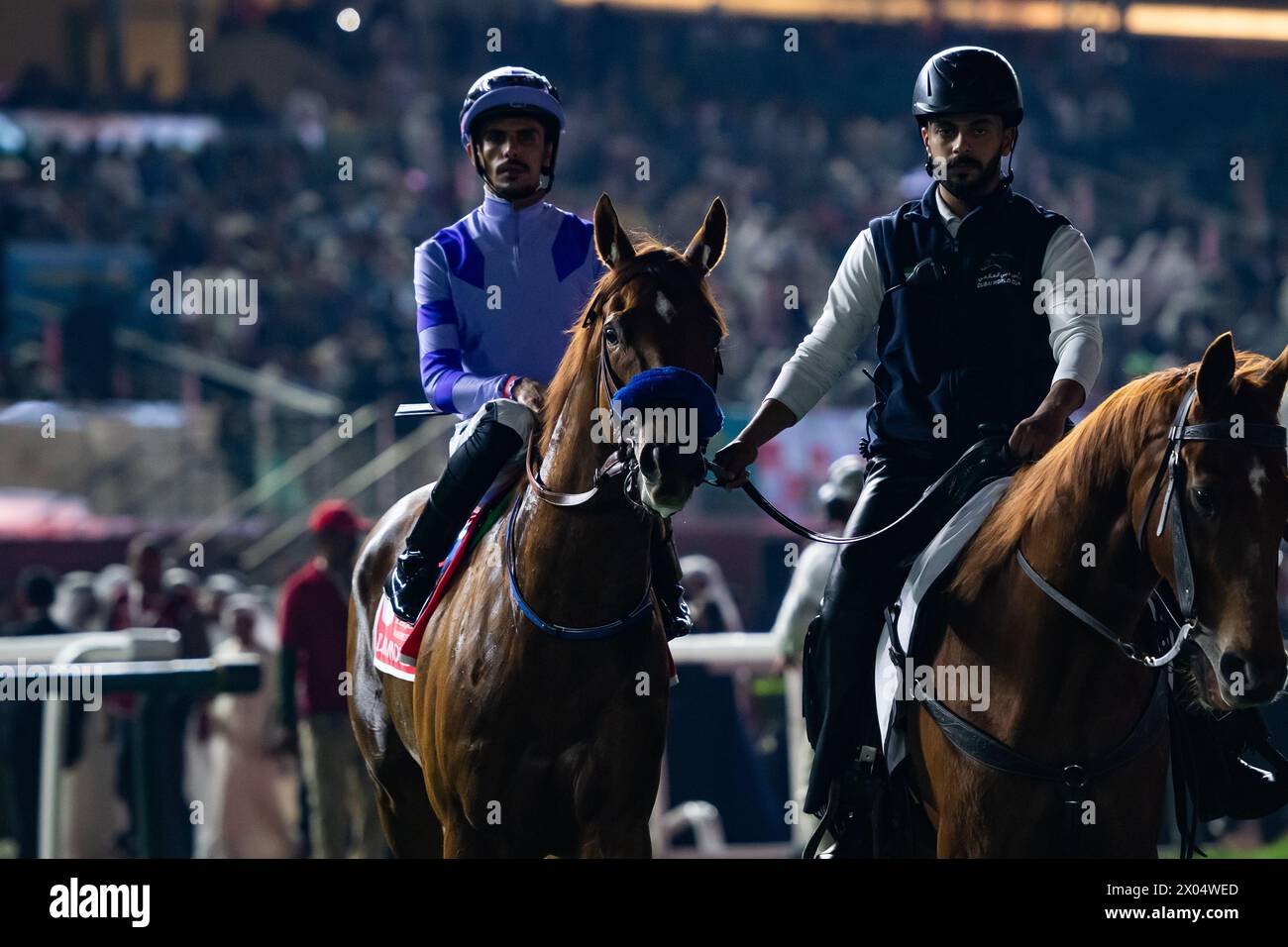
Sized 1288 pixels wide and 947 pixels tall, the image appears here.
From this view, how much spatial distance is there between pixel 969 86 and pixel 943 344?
0.61 m

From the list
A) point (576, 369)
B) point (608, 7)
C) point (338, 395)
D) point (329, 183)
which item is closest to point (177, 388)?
point (338, 395)

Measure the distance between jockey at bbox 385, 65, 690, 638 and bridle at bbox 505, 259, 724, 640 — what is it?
0.44 meters

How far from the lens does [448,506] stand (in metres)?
4.91

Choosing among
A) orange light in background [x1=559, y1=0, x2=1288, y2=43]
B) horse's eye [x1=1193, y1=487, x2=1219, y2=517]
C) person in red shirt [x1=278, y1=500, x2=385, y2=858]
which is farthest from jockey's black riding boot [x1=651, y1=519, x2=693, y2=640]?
orange light in background [x1=559, y1=0, x2=1288, y2=43]

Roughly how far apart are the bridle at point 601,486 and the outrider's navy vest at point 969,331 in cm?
51

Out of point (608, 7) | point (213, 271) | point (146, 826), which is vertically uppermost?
point (608, 7)

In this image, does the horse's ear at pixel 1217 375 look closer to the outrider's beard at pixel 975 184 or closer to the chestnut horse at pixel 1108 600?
the chestnut horse at pixel 1108 600

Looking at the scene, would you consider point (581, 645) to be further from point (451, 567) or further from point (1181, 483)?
point (1181, 483)

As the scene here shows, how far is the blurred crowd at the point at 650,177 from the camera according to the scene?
16.3 metres

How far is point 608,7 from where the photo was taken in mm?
22062

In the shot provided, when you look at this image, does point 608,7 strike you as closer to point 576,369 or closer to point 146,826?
point 146,826

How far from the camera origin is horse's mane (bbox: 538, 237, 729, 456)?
4.26 meters
